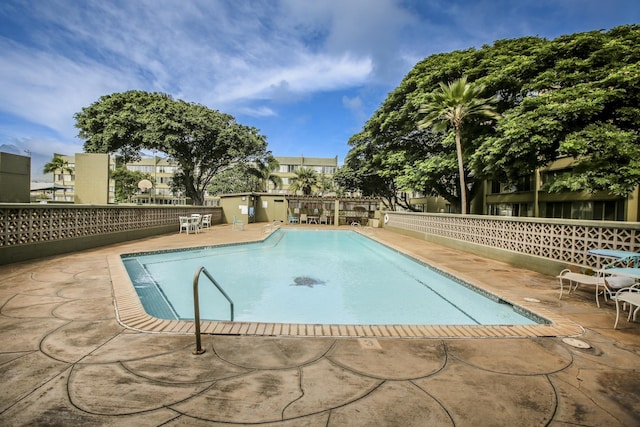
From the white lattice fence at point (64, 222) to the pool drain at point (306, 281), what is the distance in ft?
21.1

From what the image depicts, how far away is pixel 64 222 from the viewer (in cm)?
831

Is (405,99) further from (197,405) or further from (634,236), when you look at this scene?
(197,405)

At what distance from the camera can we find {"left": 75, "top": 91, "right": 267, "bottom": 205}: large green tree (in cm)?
2123

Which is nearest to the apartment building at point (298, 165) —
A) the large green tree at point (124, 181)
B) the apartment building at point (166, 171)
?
the apartment building at point (166, 171)

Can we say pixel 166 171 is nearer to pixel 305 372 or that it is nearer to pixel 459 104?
pixel 459 104

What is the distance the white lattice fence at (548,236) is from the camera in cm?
578

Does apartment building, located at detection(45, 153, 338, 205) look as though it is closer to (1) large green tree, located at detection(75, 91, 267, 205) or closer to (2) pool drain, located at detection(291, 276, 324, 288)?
(1) large green tree, located at detection(75, 91, 267, 205)

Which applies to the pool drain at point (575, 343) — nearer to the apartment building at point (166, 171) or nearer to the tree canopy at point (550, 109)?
the tree canopy at point (550, 109)

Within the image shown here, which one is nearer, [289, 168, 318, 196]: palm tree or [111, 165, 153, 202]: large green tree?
[289, 168, 318, 196]: palm tree

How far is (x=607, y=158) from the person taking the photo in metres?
10.5

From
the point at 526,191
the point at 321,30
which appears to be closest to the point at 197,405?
the point at 321,30

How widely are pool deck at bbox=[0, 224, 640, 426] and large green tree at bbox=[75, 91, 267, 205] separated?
2029 cm

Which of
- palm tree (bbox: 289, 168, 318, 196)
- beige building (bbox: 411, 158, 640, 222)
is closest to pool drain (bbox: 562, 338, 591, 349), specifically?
beige building (bbox: 411, 158, 640, 222)

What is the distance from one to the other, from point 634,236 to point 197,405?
7.58m
